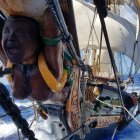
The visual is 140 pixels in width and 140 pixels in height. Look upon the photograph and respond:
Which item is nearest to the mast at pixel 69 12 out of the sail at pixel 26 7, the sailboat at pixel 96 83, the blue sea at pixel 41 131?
the sailboat at pixel 96 83

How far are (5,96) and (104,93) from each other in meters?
4.94

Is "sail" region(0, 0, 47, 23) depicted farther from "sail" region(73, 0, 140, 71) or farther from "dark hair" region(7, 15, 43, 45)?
"sail" region(73, 0, 140, 71)

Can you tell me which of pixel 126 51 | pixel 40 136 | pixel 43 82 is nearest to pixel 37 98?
pixel 43 82

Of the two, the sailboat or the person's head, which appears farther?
the sailboat

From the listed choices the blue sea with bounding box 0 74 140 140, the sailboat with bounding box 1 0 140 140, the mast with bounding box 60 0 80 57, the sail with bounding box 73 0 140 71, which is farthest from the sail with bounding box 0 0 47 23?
the sail with bounding box 73 0 140 71

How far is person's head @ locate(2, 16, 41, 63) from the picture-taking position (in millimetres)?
2502

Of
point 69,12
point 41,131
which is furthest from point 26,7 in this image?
point 41,131

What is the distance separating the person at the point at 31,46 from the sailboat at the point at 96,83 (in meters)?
0.09

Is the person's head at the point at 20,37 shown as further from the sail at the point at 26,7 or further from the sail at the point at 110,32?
the sail at the point at 110,32

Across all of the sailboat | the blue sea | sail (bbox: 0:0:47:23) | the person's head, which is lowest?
the blue sea

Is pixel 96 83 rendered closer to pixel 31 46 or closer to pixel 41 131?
pixel 41 131

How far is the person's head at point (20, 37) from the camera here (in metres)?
2.50

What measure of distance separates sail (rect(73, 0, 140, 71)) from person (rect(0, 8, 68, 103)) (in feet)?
30.3

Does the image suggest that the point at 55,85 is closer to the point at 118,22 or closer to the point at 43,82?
the point at 43,82
